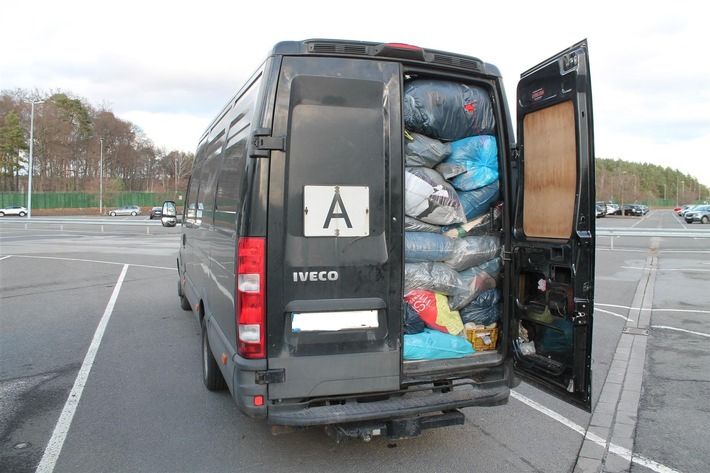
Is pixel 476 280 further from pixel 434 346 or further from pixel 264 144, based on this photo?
pixel 264 144

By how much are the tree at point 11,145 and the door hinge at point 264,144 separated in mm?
75867

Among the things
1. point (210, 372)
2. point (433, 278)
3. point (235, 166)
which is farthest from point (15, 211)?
point (433, 278)

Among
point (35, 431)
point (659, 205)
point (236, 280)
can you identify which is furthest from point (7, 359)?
point (659, 205)

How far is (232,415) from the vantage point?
4.52m

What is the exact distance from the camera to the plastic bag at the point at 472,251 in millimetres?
3988

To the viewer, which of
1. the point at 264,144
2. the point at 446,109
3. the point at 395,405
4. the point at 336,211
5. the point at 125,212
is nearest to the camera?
the point at 264,144

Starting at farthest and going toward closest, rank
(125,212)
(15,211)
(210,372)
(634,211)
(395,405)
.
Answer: (634,211)
(125,212)
(15,211)
(210,372)
(395,405)

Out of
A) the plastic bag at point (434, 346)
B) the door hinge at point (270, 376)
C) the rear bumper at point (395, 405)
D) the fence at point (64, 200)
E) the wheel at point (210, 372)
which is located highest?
the fence at point (64, 200)

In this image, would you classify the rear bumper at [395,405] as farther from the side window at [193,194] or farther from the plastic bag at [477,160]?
the side window at [193,194]

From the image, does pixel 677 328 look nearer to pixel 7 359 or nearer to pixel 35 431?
pixel 35 431

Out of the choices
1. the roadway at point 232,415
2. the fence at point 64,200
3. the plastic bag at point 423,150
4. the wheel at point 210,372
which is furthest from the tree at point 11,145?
the plastic bag at point 423,150

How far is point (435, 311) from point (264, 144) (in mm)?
1721

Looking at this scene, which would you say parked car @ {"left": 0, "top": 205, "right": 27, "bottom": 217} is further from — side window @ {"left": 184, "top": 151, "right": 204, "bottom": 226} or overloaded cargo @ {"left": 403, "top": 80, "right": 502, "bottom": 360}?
overloaded cargo @ {"left": 403, "top": 80, "right": 502, "bottom": 360}

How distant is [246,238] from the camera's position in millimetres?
3184
